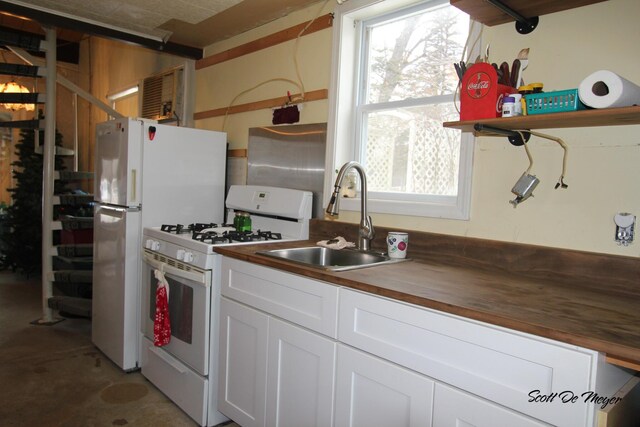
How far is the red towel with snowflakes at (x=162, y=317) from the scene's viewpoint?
2.36 meters

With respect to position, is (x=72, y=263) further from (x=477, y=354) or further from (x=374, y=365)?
(x=477, y=354)

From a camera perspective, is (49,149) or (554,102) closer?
(554,102)

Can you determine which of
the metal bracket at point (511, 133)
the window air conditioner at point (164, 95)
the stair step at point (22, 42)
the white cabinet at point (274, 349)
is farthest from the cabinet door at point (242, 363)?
the stair step at point (22, 42)

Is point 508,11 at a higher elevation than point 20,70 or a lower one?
lower

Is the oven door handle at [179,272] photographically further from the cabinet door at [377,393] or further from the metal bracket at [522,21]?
the metal bracket at [522,21]

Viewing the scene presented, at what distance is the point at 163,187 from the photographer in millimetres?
2838

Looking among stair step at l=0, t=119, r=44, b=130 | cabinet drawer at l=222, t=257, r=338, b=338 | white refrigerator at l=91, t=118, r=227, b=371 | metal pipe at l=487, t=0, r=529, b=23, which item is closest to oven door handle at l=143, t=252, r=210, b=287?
cabinet drawer at l=222, t=257, r=338, b=338

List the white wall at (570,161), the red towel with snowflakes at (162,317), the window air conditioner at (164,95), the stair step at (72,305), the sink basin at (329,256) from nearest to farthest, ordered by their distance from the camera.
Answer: the white wall at (570,161)
the sink basin at (329,256)
the red towel with snowflakes at (162,317)
the stair step at (72,305)
the window air conditioner at (164,95)

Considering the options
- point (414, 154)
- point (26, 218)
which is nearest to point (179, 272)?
point (414, 154)

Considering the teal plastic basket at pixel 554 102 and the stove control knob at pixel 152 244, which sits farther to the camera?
the stove control knob at pixel 152 244

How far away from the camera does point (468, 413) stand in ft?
3.96

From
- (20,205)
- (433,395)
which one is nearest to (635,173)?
(433,395)

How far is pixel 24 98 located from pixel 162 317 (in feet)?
8.29

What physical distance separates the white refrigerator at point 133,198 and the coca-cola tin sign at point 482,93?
1.92 m
